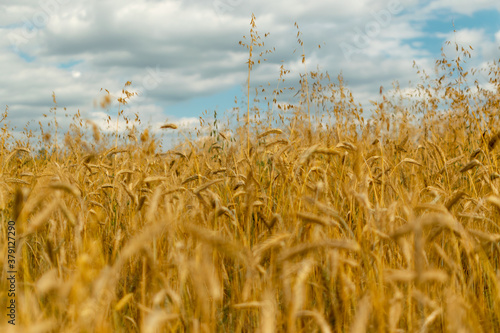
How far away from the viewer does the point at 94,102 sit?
3996mm

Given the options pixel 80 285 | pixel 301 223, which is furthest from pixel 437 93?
pixel 80 285

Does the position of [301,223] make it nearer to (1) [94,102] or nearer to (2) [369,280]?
(2) [369,280]

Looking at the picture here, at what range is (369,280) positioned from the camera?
57.4 inches

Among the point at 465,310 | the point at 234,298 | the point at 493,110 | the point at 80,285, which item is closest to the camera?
the point at 80,285

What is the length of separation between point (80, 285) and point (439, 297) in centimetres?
122

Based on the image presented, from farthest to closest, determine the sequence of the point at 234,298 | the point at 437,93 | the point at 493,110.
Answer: the point at 437,93 < the point at 493,110 < the point at 234,298

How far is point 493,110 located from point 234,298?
380cm

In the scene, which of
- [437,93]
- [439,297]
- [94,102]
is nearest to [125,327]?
[439,297]

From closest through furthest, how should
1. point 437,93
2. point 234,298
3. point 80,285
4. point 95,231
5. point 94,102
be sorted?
point 80,285
point 234,298
point 95,231
point 94,102
point 437,93

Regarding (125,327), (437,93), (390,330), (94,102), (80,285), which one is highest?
(437,93)

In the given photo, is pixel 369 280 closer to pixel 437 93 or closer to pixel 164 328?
pixel 164 328

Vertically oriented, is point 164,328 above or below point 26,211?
below

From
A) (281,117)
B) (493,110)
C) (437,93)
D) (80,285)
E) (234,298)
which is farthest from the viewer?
(437,93)

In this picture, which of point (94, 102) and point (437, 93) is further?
point (437, 93)
